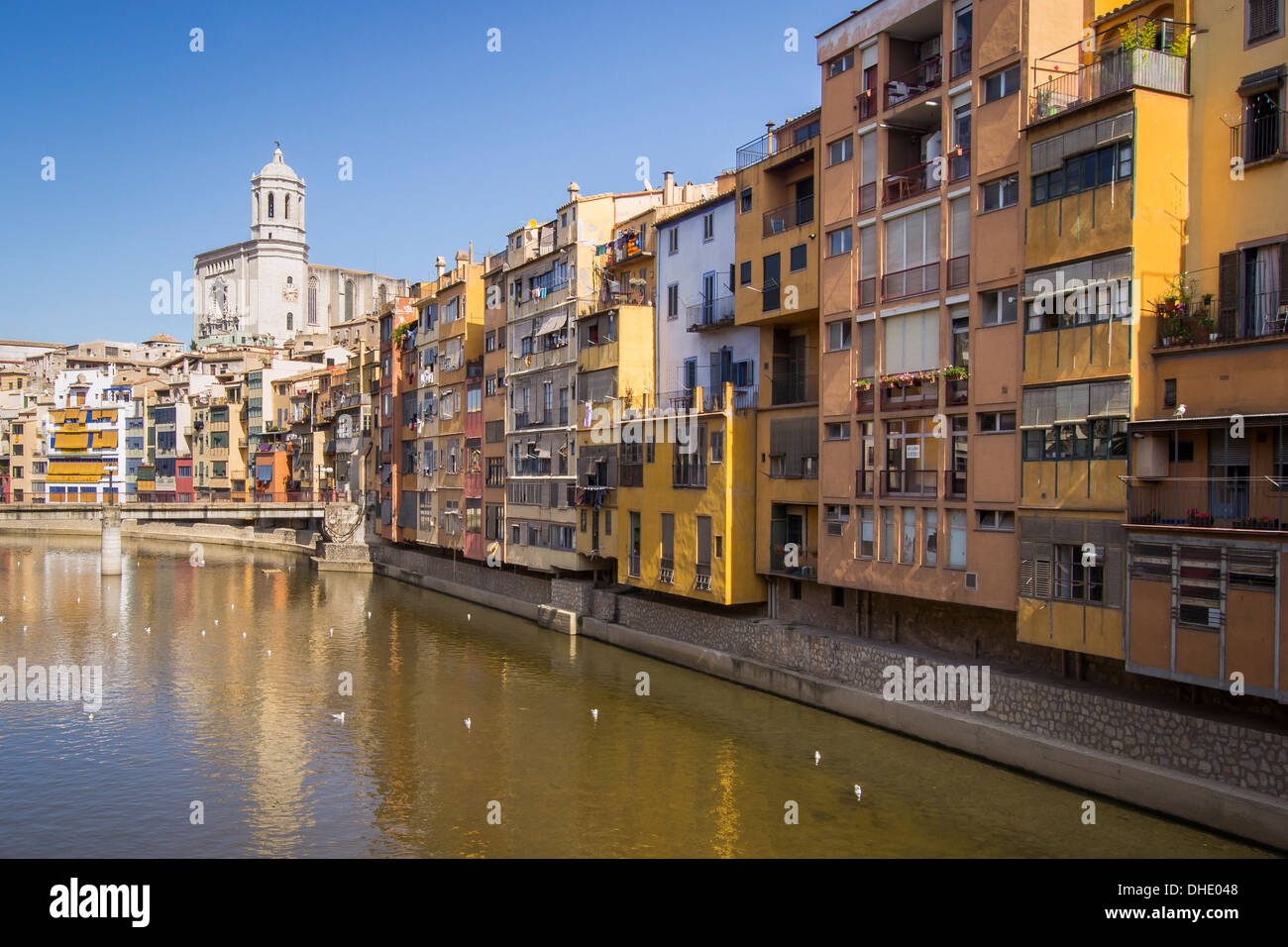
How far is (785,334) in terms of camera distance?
3500cm

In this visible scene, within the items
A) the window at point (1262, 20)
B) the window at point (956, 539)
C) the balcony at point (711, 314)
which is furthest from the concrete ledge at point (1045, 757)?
the window at point (1262, 20)

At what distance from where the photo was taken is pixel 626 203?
4688cm

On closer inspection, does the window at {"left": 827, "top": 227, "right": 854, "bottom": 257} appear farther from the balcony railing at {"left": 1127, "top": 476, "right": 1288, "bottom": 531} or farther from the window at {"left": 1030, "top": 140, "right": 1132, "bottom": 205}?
the balcony railing at {"left": 1127, "top": 476, "right": 1288, "bottom": 531}

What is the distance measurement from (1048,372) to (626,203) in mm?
27780

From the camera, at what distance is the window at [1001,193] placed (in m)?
24.5

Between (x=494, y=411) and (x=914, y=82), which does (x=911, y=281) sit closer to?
(x=914, y=82)

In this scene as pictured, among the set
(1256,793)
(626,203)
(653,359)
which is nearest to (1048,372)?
(1256,793)

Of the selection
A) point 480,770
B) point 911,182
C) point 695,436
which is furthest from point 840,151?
point 480,770

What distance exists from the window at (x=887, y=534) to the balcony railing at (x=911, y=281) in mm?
6063

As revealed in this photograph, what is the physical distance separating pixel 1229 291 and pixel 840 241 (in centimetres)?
1176

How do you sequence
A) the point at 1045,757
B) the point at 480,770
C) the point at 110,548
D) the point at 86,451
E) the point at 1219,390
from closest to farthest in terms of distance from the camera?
the point at 1219,390
the point at 1045,757
the point at 480,770
the point at 110,548
the point at 86,451

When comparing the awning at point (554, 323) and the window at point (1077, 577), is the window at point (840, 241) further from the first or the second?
the awning at point (554, 323)

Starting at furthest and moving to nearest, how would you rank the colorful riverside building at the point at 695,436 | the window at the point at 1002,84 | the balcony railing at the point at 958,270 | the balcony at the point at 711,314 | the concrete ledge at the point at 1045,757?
the balcony at the point at 711,314, the colorful riverside building at the point at 695,436, the balcony railing at the point at 958,270, the window at the point at 1002,84, the concrete ledge at the point at 1045,757
